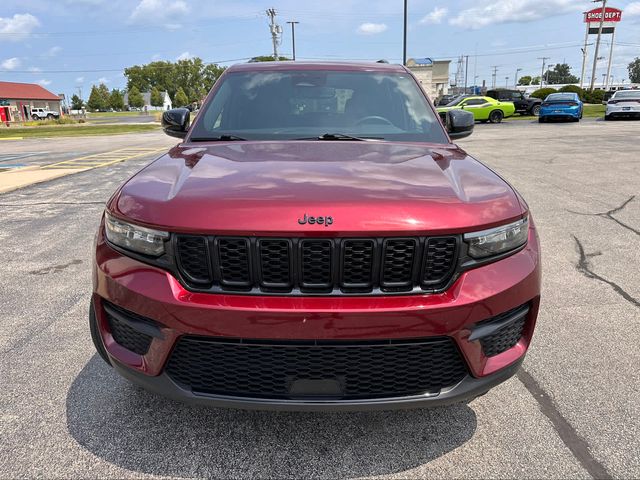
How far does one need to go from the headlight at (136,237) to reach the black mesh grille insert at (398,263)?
2.88ft

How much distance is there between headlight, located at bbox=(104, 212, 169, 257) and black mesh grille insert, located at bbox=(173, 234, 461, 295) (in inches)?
3.6

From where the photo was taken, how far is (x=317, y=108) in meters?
3.40

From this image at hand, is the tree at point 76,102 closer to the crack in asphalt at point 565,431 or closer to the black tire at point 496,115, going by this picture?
the black tire at point 496,115

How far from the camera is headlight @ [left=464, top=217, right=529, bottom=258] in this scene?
78.4 inches

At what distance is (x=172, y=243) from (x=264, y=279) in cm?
40

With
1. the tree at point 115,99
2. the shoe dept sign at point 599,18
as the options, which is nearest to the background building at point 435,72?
the shoe dept sign at point 599,18

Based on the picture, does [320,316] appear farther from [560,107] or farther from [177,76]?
[177,76]

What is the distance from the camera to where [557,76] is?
155625mm

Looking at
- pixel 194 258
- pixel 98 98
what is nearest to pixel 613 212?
pixel 194 258

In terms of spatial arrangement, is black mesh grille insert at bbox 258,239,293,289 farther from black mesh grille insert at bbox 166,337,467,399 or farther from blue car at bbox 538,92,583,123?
blue car at bbox 538,92,583,123

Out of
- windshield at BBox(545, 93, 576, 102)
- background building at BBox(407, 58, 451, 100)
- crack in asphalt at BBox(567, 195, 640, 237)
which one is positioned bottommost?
crack in asphalt at BBox(567, 195, 640, 237)

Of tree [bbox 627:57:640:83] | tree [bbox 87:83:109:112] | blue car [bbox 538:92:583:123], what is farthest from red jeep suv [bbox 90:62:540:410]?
tree [bbox 627:57:640:83]

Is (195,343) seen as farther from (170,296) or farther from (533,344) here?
(533,344)

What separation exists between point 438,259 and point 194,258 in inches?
37.9
